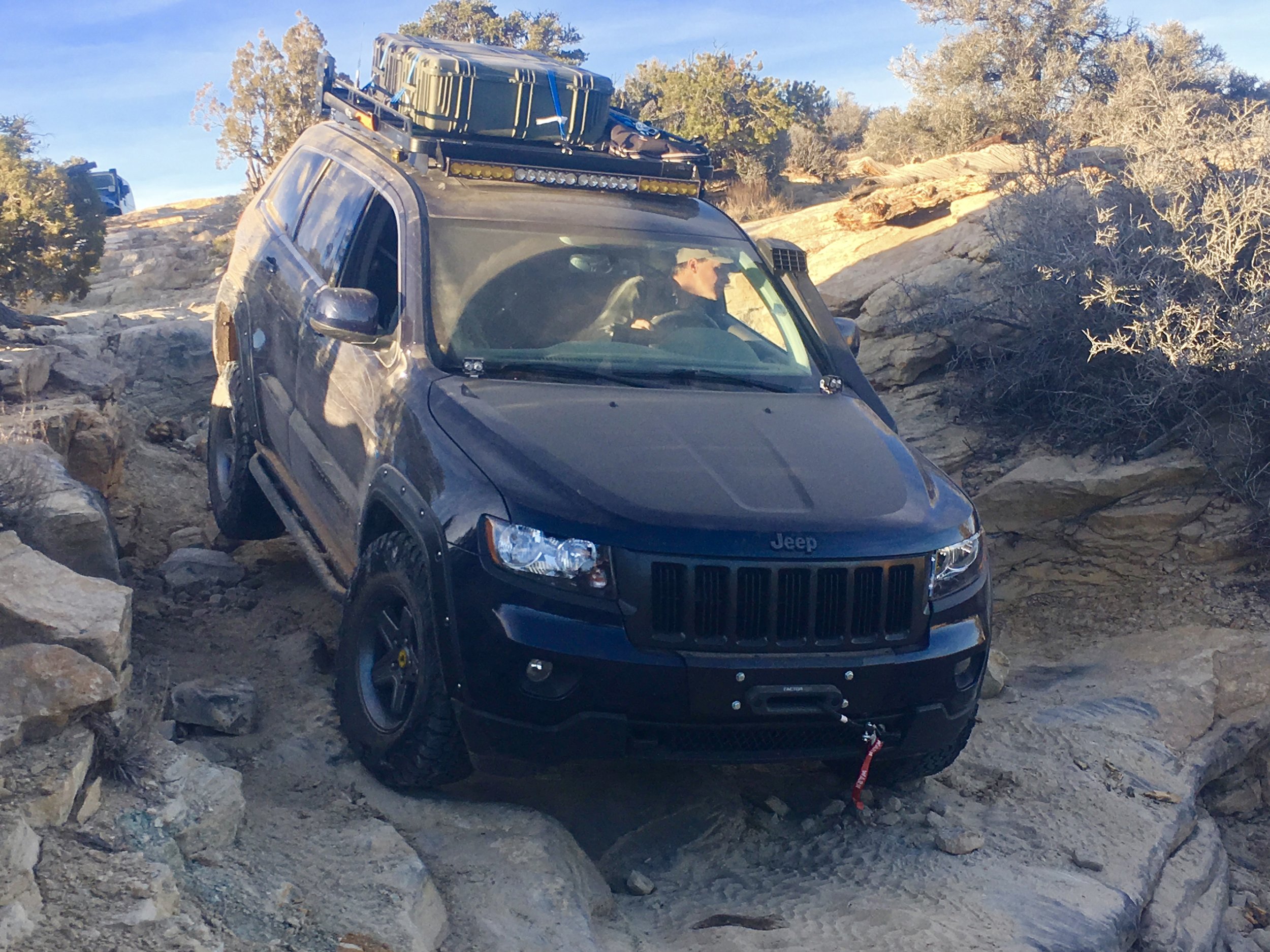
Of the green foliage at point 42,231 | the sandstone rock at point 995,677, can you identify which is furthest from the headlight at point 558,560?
the green foliage at point 42,231

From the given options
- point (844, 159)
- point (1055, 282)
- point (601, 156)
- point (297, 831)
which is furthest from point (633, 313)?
point (844, 159)

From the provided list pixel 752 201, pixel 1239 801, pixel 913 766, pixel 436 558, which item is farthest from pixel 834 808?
pixel 752 201

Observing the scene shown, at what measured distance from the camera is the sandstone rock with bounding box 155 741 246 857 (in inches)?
117

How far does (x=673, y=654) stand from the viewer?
321cm

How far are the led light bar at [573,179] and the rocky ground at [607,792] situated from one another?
79.6 inches

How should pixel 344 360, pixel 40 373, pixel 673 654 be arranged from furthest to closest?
1. pixel 40 373
2. pixel 344 360
3. pixel 673 654

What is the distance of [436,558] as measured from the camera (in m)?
3.33

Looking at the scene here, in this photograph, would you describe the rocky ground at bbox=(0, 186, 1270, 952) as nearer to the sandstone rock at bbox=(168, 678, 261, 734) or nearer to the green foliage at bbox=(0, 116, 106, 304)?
the sandstone rock at bbox=(168, 678, 261, 734)

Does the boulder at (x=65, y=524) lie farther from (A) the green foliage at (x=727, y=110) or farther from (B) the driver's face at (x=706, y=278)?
(A) the green foliage at (x=727, y=110)

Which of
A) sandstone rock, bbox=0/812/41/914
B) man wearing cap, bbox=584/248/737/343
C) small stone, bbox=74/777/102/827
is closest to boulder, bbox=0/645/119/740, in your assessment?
small stone, bbox=74/777/102/827

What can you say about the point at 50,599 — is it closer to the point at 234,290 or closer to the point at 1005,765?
the point at 234,290

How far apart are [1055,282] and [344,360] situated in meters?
4.64

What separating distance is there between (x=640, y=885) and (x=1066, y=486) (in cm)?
396

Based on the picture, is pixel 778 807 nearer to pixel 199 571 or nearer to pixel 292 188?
pixel 199 571
